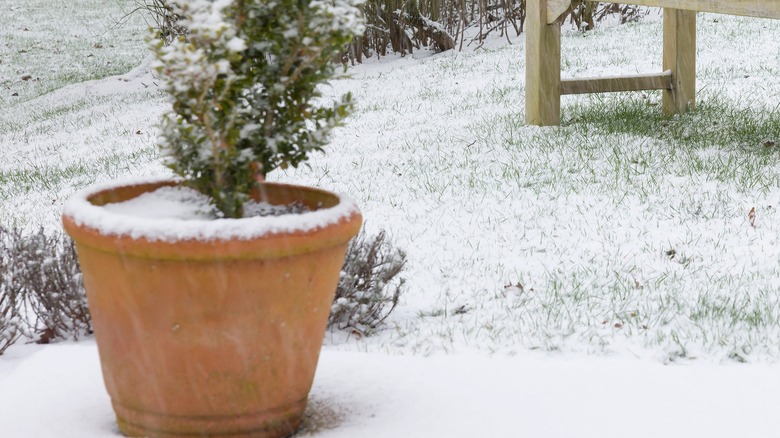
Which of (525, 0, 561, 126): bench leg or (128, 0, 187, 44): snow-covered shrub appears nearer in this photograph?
(525, 0, 561, 126): bench leg

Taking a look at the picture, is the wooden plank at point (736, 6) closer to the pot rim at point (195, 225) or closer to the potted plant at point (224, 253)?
the potted plant at point (224, 253)

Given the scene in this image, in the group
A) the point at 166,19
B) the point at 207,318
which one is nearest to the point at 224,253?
the point at 207,318

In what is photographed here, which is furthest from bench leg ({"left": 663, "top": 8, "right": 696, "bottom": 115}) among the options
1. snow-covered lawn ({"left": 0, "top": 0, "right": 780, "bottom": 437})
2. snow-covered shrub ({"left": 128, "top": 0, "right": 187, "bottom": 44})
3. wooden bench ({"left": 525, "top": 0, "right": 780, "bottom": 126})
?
snow-covered shrub ({"left": 128, "top": 0, "right": 187, "bottom": 44})

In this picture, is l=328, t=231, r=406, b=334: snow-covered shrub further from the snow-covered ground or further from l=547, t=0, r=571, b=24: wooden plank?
l=547, t=0, r=571, b=24: wooden plank

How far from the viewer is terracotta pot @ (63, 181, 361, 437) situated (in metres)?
2.07

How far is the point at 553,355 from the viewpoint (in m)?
2.97

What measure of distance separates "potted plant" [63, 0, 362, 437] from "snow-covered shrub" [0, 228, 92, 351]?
2.99 feet

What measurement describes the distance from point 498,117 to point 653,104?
1.18 meters

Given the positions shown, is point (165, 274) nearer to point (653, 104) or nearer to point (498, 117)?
point (498, 117)

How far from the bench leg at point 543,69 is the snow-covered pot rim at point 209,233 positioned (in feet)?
13.6

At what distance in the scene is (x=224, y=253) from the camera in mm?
2041

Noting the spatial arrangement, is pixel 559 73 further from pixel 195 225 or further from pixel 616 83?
pixel 195 225

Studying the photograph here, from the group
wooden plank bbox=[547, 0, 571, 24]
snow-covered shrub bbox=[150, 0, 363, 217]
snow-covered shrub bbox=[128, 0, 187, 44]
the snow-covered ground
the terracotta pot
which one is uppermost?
snow-covered shrub bbox=[128, 0, 187, 44]

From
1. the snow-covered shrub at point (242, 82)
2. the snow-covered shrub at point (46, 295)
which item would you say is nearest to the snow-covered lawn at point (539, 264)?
the snow-covered shrub at point (46, 295)
